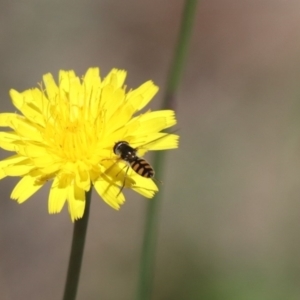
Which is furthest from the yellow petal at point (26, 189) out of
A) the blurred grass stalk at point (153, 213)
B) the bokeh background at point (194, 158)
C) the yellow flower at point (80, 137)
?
the bokeh background at point (194, 158)

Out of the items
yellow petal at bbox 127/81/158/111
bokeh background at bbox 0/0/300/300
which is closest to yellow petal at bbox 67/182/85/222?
yellow petal at bbox 127/81/158/111

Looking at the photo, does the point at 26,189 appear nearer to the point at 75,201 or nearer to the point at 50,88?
the point at 75,201

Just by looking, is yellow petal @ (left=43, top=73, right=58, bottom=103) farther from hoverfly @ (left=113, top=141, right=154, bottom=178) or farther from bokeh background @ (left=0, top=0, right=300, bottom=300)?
bokeh background @ (left=0, top=0, right=300, bottom=300)

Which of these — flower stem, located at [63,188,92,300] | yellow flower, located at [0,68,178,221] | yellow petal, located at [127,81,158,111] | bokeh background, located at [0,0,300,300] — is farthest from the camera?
bokeh background, located at [0,0,300,300]

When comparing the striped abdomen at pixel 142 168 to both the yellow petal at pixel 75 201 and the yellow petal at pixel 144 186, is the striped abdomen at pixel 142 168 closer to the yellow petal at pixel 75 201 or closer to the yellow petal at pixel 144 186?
the yellow petal at pixel 144 186

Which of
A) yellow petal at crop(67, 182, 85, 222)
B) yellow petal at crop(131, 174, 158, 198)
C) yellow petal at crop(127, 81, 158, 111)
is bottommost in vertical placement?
yellow petal at crop(67, 182, 85, 222)

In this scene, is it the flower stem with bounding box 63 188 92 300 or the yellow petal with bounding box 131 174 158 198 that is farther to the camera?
the yellow petal with bounding box 131 174 158 198

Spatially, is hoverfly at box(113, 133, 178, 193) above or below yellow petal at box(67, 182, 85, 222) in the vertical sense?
above

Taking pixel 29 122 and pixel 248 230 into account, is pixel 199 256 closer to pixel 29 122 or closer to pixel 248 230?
pixel 248 230
